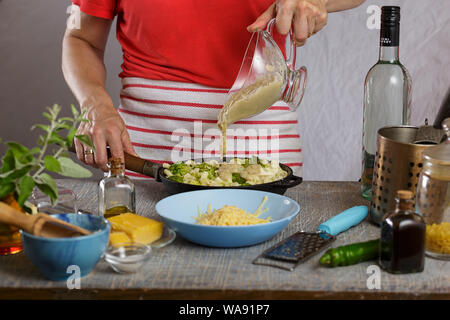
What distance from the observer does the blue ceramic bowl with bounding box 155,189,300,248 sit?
1.05 meters

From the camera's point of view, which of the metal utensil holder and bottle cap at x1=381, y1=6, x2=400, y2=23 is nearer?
the metal utensil holder

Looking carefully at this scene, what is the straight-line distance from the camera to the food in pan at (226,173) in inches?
53.8

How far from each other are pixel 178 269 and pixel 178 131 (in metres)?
0.96

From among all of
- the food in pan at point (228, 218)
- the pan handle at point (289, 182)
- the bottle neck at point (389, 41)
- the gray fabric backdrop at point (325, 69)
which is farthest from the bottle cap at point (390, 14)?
the gray fabric backdrop at point (325, 69)

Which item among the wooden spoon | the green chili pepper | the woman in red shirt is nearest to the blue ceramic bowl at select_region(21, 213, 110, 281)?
the wooden spoon

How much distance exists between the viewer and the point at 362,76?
2830mm

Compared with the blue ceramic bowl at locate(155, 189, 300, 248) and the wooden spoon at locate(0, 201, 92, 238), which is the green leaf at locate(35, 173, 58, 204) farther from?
the blue ceramic bowl at locate(155, 189, 300, 248)

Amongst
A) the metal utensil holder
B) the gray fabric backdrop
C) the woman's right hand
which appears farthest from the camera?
the gray fabric backdrop

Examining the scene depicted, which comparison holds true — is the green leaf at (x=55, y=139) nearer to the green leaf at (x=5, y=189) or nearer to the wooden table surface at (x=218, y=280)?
the green leaf at (x=5, y=189)

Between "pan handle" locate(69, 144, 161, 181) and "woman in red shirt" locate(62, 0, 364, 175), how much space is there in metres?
0.28

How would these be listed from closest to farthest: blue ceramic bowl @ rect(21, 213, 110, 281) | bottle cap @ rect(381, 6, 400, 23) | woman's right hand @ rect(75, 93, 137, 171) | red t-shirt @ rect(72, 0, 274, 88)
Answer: blue ceramic bowl @ rect(21, 213, 110, 281)
bottle cap @ rect(381, 6, 400, 23)
woman's right hand @ rect(75, 93, 137, 171)
red t-shirt @ rect(72, 0, 274, 88)

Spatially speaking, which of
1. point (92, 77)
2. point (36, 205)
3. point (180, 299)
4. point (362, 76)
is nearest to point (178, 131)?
point (92, 77)

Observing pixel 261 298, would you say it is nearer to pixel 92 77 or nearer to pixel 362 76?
pixel 92 77

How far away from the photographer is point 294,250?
3.41 ft
